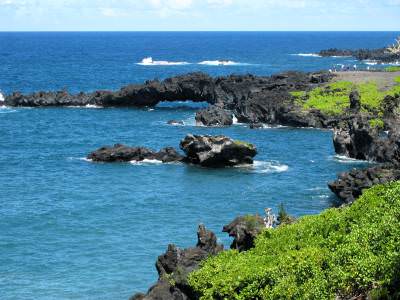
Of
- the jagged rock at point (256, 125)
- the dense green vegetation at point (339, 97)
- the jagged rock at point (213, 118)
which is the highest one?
the dense green vegetation at point (339, 97)

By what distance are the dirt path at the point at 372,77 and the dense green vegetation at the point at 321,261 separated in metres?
88.3

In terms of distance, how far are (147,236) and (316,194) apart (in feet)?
64.5

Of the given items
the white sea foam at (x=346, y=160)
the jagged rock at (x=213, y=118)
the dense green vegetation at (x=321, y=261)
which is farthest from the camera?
the jagged rock at (x=213, y=118)

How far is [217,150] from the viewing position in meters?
82.3

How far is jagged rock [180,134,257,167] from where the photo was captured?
→ 82562mm

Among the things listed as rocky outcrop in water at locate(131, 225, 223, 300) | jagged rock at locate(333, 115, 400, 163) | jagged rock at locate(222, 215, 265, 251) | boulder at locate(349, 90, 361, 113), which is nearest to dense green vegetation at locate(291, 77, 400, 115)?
boulder at locate(349, 90, 361, 113)

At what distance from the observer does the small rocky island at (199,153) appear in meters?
82.7

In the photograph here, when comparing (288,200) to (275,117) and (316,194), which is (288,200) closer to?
(316,194)

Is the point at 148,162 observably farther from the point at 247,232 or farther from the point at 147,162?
the point at 247,232

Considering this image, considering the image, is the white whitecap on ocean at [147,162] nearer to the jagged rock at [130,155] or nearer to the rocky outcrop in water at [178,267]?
the jagged rock at [130,155]

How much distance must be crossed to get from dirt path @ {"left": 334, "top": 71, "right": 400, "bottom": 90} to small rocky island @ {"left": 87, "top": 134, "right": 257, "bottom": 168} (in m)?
47.6

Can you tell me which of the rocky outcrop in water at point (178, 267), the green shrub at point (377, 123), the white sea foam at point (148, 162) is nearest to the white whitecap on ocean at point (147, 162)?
the white sea foam at point (148, 162)

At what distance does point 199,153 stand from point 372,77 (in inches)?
2420

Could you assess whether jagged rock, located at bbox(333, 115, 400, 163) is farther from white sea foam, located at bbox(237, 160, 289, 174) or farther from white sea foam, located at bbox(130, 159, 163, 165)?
white sea foam, located at bbox(130, 159, 163, 165)
